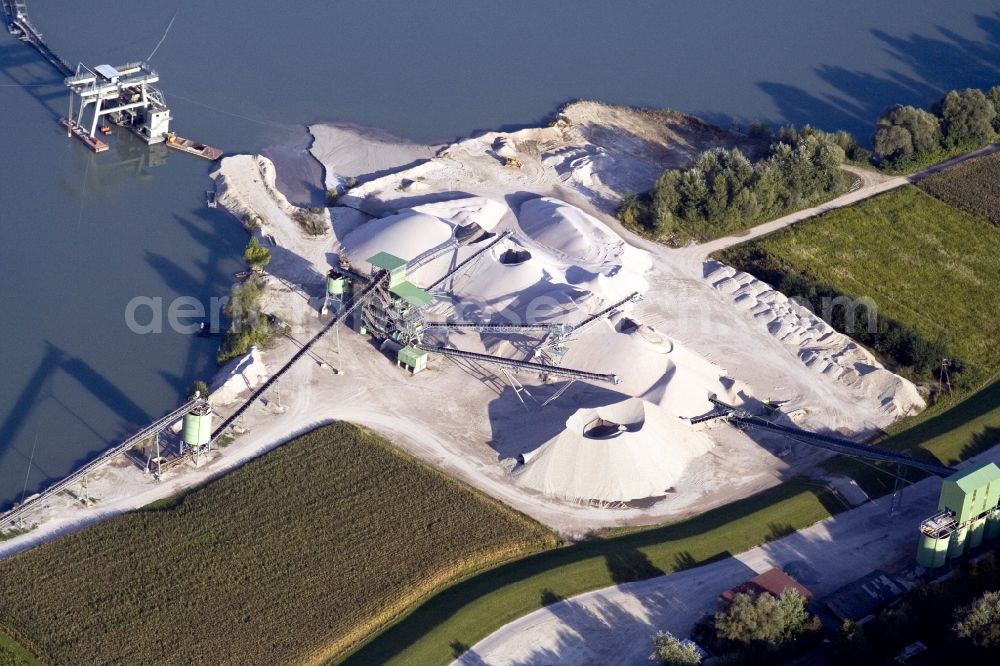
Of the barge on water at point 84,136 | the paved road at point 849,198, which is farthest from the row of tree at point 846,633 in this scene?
the barge on water at point 84,136

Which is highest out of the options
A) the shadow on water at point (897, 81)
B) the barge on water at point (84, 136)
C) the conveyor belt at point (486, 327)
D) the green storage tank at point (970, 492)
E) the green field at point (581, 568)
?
the barge on water at point (84, 136)

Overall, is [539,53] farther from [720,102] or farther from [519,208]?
[519,208]

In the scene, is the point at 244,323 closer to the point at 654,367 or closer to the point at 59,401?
the point at 59,401

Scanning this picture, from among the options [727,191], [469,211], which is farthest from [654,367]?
[727,191]

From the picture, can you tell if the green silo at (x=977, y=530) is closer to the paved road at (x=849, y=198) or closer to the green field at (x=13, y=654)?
the paved road at (x=849, y=198)

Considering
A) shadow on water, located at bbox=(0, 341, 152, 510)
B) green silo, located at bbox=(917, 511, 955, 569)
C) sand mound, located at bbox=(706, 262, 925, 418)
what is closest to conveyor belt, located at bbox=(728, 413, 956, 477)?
green silo, located at bbox=(917, 511, 955, 569)

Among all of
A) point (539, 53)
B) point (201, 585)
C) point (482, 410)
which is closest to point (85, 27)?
point (539, 53)
